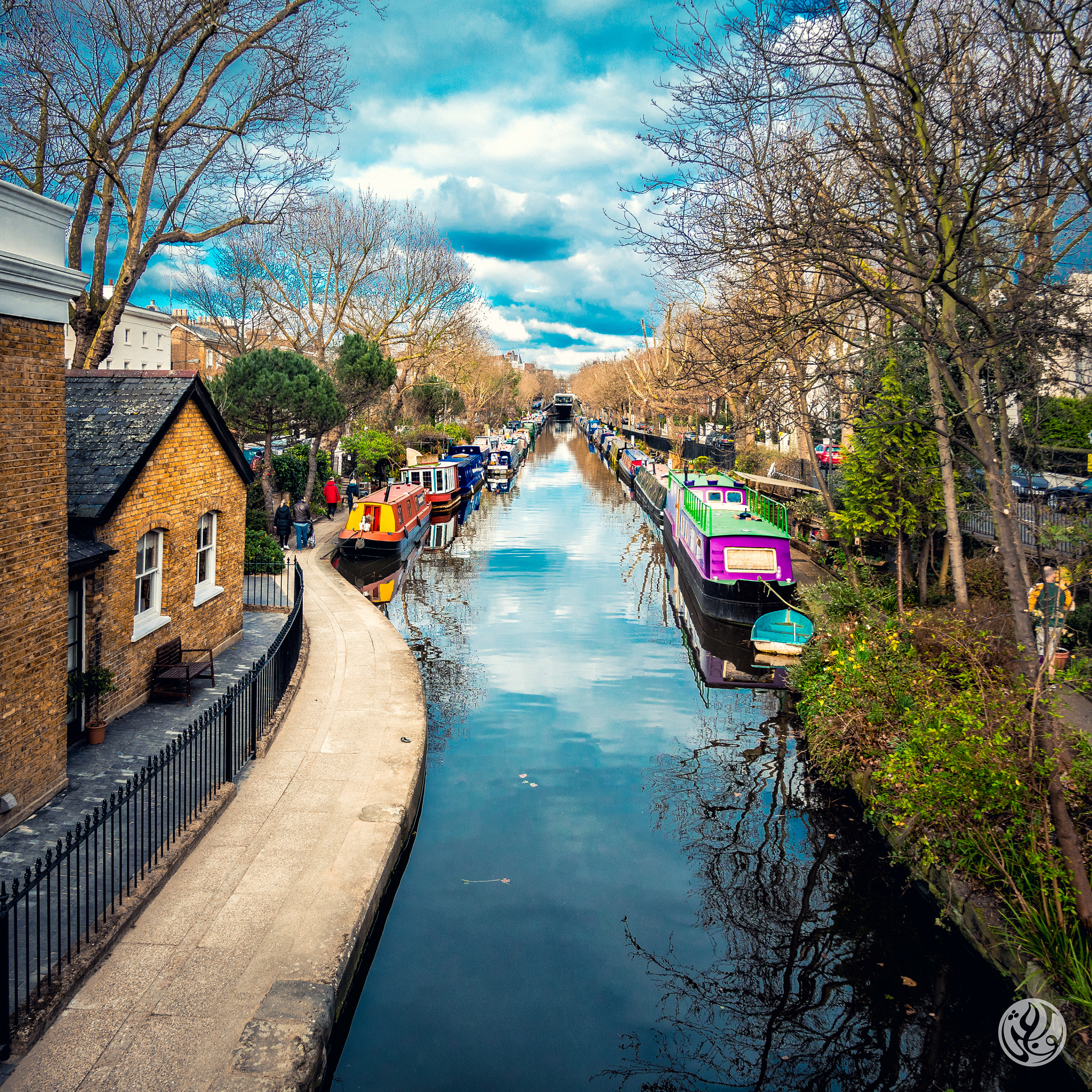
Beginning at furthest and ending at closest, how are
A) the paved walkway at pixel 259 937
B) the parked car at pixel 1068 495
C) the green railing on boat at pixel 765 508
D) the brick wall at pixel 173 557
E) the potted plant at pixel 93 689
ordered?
the green railing on boat at pixel 765 508 < the parked car at pixel 1068 495 < the brick wall at pixel 173 557 < the potted plant at pixel 93 689 < the paved walkway at pixel 259 937

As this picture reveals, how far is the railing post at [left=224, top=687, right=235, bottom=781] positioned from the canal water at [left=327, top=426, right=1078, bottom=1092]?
7.38 feet

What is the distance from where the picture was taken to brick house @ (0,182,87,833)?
714cm

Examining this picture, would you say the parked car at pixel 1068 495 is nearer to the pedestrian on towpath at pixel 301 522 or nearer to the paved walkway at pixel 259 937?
the paved walkway at pixel 259 937

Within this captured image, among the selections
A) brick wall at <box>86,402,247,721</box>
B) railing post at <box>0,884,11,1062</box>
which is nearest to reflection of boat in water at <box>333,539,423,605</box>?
brick wall at <box>86,402,247,721</box>

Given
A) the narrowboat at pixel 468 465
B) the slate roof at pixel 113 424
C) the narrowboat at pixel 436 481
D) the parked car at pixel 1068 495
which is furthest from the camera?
the narrowboat at pixel 468 465

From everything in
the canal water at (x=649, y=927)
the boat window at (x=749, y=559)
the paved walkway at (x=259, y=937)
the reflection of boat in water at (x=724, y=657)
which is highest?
the boat window at (x=749, y=559)

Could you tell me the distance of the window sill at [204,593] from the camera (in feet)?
41.8

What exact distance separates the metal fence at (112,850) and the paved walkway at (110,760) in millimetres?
248

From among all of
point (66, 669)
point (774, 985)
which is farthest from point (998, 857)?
point (66, 669)

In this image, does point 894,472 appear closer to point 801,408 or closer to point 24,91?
point 801,408

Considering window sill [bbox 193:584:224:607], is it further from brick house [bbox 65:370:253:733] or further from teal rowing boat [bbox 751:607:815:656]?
teal rowing boat [bbox 751:607:815:656]

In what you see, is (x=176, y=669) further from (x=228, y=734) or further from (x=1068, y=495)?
(x=1068, y=495)

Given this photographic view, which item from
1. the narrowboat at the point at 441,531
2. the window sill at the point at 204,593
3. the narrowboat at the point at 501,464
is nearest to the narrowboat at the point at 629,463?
the narrowboat at the point at 501,464

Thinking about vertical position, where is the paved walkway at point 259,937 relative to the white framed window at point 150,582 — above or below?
below
